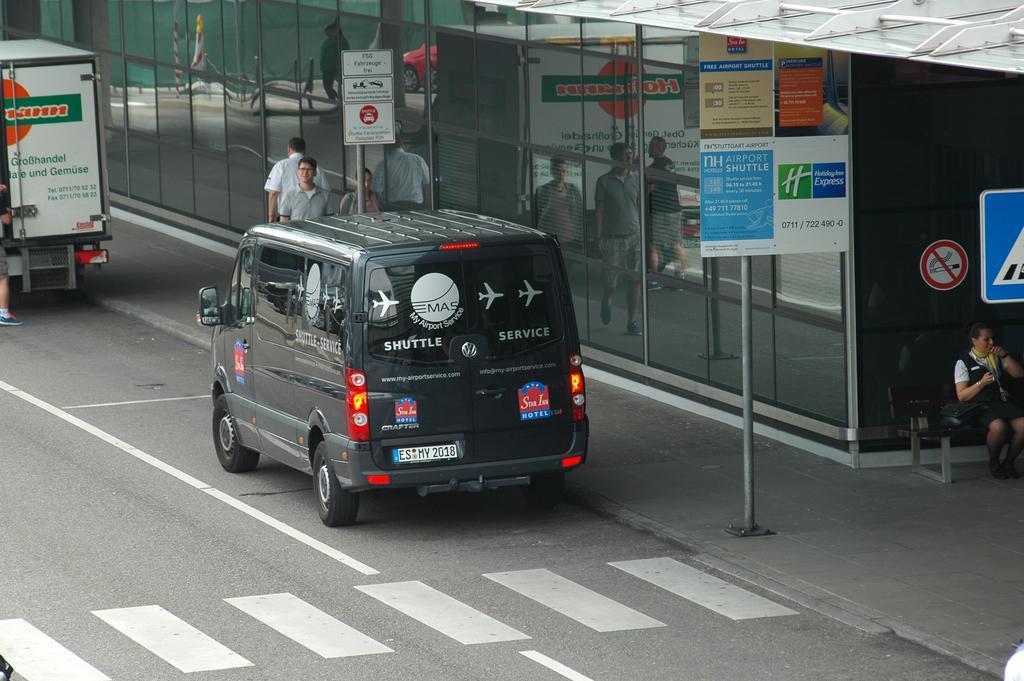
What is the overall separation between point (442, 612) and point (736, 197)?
393cm

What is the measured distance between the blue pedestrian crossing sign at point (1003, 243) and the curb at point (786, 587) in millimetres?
2894

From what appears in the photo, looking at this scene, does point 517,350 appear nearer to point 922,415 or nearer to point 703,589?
point 703,589

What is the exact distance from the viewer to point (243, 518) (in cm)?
1424

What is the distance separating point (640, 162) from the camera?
60.6 feet

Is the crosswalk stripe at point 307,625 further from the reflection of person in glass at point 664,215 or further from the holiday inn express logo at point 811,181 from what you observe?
the reflection of person in glass at point 664,215

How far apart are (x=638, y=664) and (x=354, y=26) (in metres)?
15.2

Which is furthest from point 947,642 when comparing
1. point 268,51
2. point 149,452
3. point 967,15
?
point 268,51

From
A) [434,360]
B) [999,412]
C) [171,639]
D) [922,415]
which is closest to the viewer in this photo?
[171,639]

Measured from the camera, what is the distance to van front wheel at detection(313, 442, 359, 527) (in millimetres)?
13734

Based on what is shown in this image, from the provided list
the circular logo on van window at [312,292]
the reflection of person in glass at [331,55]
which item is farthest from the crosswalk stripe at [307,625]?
the reflection of person in glass at [331,55]

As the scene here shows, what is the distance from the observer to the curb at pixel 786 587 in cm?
1077

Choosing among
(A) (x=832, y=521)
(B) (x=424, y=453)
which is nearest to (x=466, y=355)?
(B) (x=424, y=453)

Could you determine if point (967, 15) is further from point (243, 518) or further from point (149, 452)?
point (149, 452)

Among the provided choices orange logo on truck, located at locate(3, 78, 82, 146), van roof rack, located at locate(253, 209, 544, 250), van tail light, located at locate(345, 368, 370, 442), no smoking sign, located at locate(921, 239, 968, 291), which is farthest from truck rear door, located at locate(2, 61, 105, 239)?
no smoking sign, located at locate(921, 239, 968, 291)
